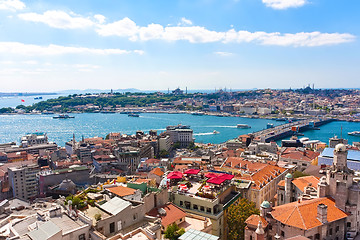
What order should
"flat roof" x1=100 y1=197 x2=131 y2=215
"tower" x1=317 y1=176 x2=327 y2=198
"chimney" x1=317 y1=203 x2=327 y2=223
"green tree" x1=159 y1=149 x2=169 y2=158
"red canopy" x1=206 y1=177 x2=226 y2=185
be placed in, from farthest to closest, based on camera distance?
"green tree" x1=159 y1=149 x2=169 y2=158 < "red canopy" x1=206 y1=177 x2=226 y2=185 < "tower" x1=317 y1=176 x2=327 y2=198 < "chimney" x1=317 y1=203 x2=327 y2=223 < "flat roof" x1=100 y1=197 x2=131 y2=215

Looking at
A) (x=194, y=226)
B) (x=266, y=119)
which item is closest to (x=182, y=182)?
(x=194, y=226)

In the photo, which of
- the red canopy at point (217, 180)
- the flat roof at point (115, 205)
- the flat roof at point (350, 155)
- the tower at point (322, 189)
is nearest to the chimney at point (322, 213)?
the tower at point (322, 189)

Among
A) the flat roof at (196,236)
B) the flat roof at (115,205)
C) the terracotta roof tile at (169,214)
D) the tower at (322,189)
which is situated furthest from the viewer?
the tower at (322,189)

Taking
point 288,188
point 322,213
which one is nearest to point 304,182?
point 288,188

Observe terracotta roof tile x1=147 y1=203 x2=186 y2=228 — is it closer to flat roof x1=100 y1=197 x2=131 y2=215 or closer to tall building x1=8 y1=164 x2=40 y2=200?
flat roof x1=100 y1=197 x2=131 y2=215

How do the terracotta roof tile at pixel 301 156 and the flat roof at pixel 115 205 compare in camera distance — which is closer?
the flat roof at pixel 115 205

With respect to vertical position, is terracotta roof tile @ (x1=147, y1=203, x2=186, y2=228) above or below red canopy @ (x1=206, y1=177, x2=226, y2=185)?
below

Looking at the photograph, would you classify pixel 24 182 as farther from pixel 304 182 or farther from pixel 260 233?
pixel 304 182

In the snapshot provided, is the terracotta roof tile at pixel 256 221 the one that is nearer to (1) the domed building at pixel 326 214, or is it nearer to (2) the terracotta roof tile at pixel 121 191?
(1) the domed building at pixel 326 214

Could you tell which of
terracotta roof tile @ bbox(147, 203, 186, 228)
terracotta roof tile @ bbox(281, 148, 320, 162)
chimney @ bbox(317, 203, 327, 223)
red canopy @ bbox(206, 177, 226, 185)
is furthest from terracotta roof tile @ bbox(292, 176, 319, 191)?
Result: terracotta roof tile @ bbox(281, 148, 320, 162)
